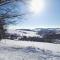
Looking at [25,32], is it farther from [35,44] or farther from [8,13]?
[8,13]

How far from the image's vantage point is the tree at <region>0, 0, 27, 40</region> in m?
1.70

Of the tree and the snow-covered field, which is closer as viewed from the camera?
the snow-covered field

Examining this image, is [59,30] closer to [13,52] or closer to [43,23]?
[43,23]

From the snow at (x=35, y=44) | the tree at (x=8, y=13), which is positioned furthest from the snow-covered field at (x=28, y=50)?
the tree at (x=8, y=13)

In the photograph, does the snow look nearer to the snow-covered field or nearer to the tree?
the snow-covered field

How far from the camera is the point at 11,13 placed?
173 centimetres

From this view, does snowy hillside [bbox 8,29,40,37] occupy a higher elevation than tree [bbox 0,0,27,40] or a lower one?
lower

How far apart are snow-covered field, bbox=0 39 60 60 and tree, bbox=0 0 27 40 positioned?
14 cm

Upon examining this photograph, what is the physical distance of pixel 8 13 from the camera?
173 cm

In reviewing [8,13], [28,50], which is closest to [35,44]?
[28,50]

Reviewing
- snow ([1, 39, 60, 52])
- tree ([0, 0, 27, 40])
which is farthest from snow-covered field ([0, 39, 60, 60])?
tree ([0, 0, 27, 40])

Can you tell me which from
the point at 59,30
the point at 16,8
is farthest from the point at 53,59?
the point at 16,8

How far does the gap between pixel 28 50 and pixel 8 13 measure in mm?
441

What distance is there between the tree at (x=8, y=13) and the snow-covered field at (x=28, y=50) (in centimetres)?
14
